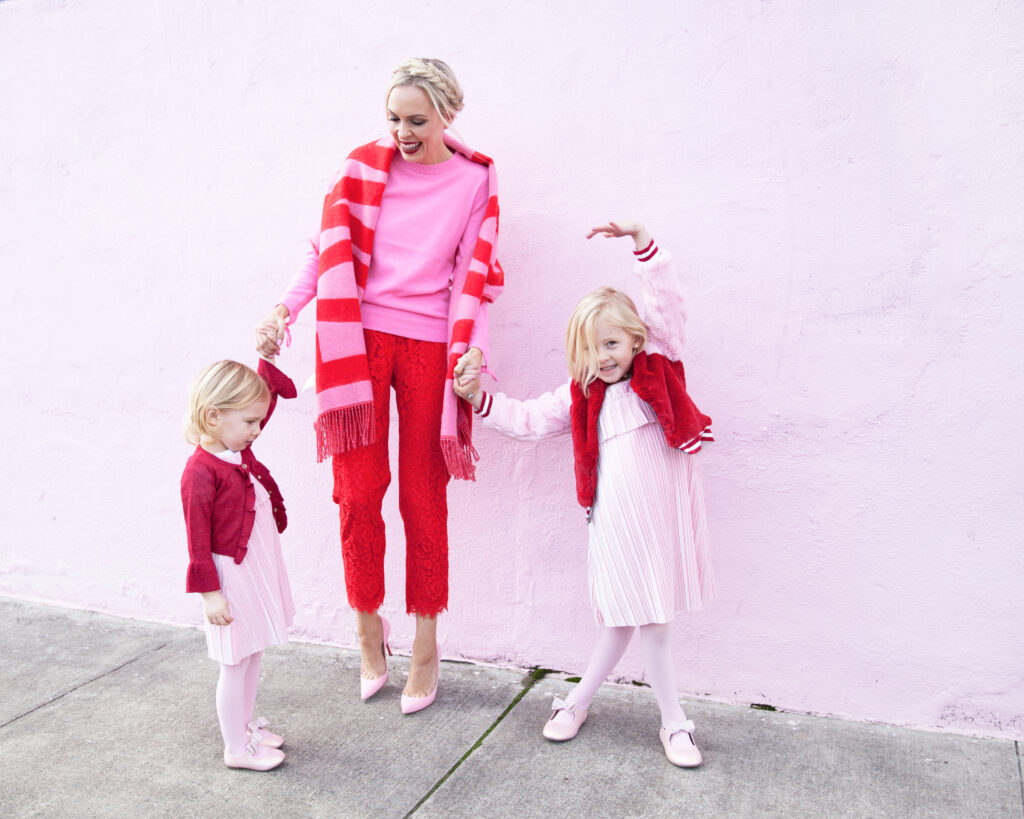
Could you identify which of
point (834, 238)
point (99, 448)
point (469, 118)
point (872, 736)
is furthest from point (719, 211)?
point (99, 448)

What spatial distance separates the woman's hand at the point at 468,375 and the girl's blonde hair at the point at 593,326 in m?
0.29

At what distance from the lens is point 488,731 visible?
261 centimetres

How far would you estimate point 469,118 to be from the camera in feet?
9.59

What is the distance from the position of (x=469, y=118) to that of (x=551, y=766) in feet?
6.59

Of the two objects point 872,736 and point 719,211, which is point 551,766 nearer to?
point 872,736

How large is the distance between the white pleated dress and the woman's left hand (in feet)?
2.11

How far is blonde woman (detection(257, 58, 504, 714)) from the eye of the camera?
2.61 m

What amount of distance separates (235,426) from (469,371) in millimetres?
666

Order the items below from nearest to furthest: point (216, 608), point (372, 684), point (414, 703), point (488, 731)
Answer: point (216, 608) < point (488, 731) < point (414, 703) < point (372, 684)

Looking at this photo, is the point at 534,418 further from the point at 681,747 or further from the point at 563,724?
the point at 681,747

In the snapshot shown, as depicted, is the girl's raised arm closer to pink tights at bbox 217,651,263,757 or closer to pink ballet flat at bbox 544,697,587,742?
pink ballet flat at bbox 544,697,587,742

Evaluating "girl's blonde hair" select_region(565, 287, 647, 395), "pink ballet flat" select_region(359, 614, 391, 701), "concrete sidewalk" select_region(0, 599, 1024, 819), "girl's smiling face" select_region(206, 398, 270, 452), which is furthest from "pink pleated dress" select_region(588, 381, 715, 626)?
"girl's smiling face" select_region(206, 398, 270, 452)

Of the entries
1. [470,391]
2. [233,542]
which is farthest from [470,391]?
[233,542]

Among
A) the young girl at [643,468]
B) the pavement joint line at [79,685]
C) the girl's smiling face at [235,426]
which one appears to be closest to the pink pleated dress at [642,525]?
the young girl at [643,468]
